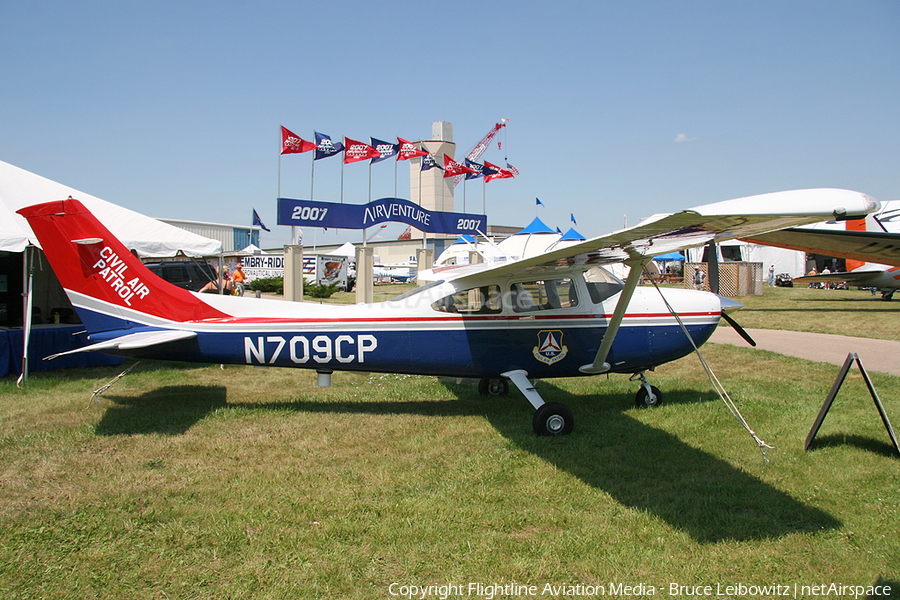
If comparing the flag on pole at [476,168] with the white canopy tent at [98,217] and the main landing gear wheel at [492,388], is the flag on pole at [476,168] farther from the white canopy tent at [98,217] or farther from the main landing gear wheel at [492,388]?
the main landing gear wheel at [492,388]

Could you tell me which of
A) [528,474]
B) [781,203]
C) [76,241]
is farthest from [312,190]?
[781,203]

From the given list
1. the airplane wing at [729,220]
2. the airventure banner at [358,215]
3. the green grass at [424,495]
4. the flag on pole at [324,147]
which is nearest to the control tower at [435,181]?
the airventure banner at [358,215]

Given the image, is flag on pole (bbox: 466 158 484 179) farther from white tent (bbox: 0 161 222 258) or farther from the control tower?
the control tower

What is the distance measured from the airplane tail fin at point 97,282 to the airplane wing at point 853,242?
10060 mm

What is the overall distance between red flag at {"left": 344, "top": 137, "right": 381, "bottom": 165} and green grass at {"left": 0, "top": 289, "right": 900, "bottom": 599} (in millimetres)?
13979

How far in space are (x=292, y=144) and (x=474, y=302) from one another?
1362 cm

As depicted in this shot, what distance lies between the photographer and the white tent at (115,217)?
9.11 metres

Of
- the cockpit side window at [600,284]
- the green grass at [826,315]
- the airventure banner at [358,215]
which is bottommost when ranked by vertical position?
the green grass at [826,315]

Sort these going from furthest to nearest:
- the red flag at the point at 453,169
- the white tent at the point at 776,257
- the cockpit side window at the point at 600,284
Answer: the white tent at the point at 776,257 < the red flag at the point at 453,169 < the cockpit side window at the point at 600,284

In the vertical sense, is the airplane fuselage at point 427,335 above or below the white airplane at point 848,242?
below

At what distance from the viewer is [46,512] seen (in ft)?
13.4

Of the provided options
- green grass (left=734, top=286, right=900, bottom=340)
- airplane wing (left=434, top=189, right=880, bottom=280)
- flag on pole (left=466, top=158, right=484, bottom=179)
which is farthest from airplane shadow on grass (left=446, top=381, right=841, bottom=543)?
flag on pole (left=466, top=158, right=484, bottom=179)

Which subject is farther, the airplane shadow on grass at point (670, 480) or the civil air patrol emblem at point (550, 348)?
the civil air patrol emblem at point (550, 348)

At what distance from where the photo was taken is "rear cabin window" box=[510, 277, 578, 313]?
20.5ft
